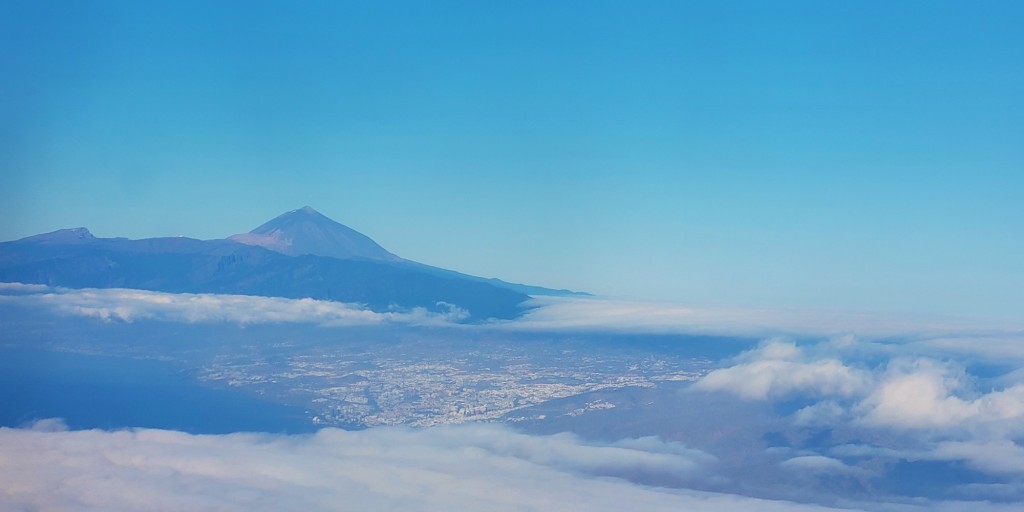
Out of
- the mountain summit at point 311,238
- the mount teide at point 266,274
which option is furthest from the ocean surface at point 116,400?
the mountain summit at point 311,238

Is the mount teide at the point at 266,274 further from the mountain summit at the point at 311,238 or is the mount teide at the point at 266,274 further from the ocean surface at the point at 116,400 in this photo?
the ocean surface at the point at 116,400

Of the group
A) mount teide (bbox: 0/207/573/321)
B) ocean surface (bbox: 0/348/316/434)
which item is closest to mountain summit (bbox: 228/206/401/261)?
mount teide (bbox: 0/207/573/321)

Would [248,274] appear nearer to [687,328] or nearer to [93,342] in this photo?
[93,342]

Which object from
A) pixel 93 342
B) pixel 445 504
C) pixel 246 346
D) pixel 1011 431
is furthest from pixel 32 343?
pixel 1011 431

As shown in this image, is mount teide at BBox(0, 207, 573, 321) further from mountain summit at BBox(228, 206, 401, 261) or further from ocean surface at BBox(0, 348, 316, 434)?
ocean surface at BBox(0, 348, 316, 434)

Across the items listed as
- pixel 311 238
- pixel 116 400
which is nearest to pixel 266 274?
pixel 311 238

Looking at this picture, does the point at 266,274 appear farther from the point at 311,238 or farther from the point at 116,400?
the point at 116,400
